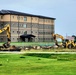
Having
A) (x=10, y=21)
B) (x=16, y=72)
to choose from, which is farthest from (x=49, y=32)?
(x=16, y=72)

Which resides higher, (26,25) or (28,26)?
(26,25)

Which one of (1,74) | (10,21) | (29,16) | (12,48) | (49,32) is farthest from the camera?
(49,32)

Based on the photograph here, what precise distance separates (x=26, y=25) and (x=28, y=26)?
1.19m

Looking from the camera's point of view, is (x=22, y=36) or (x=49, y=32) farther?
(x=49, y=32)

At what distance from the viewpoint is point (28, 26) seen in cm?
11894

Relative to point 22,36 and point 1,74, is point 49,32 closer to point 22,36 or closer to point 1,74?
point 22,36

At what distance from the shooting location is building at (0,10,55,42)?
364ft

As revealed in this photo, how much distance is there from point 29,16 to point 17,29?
9194mm

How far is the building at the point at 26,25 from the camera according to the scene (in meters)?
111

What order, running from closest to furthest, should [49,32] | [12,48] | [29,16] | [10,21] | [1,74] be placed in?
[1,74]
[12,48]
[10,21]
[29,16]
[49,32]

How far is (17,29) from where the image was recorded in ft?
372

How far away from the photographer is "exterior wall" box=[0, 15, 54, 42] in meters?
111

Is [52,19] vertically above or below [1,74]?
above

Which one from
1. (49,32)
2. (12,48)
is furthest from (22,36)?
(12,48)
